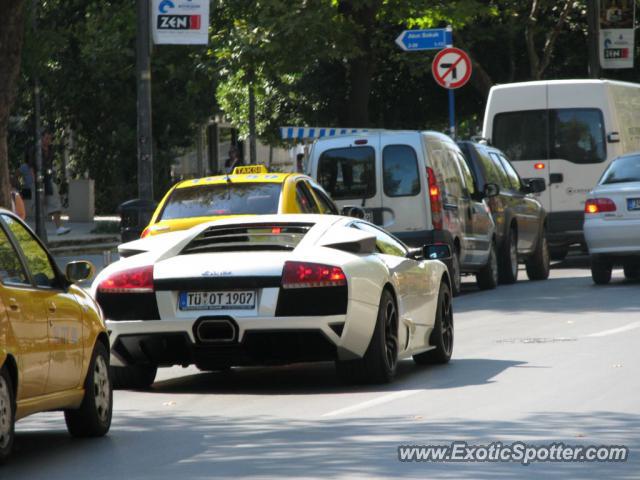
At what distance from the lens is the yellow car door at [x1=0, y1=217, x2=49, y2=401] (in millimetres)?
8664

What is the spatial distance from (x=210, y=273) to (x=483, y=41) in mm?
34676

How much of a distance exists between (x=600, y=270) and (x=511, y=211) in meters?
2.23

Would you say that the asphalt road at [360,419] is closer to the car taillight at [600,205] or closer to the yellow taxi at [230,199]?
the yellow taxi at [230,199]

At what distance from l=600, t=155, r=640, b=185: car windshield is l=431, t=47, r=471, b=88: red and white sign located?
5439 mm

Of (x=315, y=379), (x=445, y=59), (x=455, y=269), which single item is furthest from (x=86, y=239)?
(x=315, y=379)

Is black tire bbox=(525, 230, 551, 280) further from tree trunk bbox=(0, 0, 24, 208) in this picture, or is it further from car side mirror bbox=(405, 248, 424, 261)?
car side mirror bbox=(405, 248, 424, 261)

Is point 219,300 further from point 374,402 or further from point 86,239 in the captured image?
point 86,239

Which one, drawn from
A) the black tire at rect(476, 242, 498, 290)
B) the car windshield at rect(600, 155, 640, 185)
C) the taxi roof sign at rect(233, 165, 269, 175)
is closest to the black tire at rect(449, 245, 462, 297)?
the black tire at rect(476, 242, 498, 290)

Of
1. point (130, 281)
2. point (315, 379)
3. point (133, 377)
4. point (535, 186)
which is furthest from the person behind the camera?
point (535, 186)

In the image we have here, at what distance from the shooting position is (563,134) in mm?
27625

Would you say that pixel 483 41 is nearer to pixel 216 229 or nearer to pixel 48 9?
pixel 48 9

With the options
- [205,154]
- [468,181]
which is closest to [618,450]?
[468,181]

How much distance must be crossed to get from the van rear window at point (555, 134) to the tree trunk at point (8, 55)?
10.2 metres

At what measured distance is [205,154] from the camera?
77.4m
